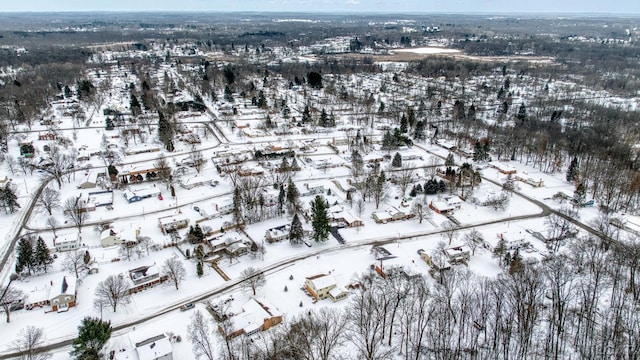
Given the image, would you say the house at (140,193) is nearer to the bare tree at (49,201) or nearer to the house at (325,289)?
the bare tree at (49,201)

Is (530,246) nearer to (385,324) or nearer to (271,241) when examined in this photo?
(385,324)

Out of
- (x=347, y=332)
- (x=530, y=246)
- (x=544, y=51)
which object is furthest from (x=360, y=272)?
(x=544, y=51)

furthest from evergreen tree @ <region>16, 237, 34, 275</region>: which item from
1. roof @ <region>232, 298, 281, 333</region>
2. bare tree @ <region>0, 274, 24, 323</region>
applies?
roof @ <region>232, 298, 281, 333</region>

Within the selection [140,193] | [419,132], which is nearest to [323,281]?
[140,193]

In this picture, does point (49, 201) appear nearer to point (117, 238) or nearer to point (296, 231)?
point (117, 238)

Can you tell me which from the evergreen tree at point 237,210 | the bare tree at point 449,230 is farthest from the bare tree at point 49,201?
the bare tree at point 449,230

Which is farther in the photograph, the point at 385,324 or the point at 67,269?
the point at 67,269
